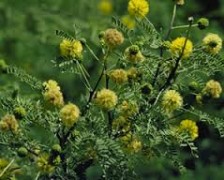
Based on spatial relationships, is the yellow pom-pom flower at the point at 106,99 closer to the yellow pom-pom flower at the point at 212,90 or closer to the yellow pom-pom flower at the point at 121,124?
the yellow pom-pom flower at the point at 121,124

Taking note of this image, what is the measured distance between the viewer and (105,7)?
665 centimetres

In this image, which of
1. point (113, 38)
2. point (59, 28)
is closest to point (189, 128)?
point (113, 38)

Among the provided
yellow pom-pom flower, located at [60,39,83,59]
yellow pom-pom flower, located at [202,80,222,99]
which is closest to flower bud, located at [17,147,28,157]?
yellow pom-pom flower, located at [60,39,83,59]

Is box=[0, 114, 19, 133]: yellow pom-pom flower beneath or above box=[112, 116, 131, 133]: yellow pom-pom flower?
beneath

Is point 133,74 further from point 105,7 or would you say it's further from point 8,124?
point 105,7

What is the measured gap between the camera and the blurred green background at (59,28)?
18.6 feet

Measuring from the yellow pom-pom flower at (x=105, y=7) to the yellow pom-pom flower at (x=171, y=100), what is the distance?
3.97m

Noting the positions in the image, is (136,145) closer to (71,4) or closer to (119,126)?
(119,126)

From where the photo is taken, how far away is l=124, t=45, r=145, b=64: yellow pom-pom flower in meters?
2.60

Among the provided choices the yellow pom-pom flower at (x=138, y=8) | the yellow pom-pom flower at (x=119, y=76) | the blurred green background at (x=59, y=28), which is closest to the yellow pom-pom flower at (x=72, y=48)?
the yellow pom-pom flower at (x=119, y=76)

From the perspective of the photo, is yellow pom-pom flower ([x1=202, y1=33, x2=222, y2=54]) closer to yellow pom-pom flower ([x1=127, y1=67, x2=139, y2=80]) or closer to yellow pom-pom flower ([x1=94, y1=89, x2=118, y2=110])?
yellow pom-pom flower ([x1=127, y1=67, x2=139, y2=80])

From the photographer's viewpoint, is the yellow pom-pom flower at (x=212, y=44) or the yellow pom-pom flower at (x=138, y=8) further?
the yellow pom-pom flower at (x=138, y=8)

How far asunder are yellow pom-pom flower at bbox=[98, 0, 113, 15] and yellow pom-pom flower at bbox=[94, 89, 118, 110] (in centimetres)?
402

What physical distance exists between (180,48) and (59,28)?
3.04 meters
